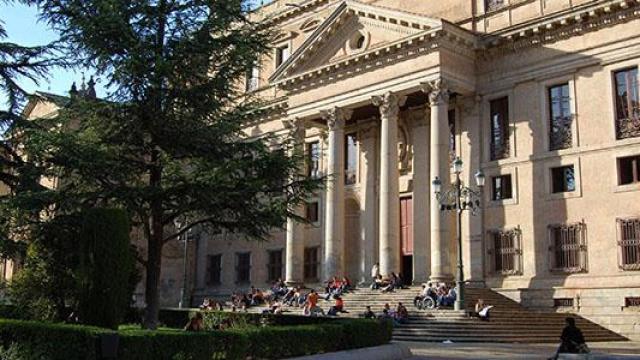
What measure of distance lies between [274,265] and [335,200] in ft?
29.2

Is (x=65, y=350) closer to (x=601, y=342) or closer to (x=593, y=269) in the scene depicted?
(x=601, y=342)

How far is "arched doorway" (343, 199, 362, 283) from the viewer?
38.3m

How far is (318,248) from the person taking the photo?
39.8 m

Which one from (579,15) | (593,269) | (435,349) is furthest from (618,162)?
(435,349)

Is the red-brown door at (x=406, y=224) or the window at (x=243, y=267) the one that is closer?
the red-brown door at (x=406, y=224)

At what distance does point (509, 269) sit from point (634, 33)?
10923 mm

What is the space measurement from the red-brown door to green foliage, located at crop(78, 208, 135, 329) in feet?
70.4

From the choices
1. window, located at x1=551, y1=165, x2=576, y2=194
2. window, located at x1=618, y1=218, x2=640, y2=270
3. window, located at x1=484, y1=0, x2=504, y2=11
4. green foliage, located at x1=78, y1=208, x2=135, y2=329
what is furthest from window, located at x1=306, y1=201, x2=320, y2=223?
green foliage, located at x1=78, y1=208, x2=135, y2=329

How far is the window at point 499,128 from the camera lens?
31.8 meters

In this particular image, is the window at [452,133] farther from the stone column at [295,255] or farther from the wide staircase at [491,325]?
the stone column at [295,255]

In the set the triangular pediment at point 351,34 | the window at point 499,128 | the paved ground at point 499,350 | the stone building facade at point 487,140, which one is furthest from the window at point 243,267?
the paved ground at point 499,350

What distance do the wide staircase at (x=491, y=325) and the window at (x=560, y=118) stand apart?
7.07m

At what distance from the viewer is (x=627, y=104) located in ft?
91.7

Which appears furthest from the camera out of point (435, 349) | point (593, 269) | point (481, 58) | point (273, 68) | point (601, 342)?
point (273, 68)
